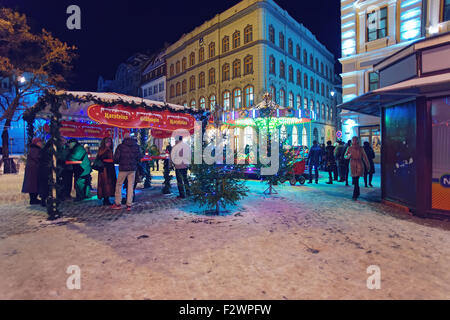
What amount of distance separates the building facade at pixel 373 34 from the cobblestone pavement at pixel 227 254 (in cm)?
1598

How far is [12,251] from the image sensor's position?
396cm

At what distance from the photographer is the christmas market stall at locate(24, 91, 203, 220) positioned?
20.1 ft

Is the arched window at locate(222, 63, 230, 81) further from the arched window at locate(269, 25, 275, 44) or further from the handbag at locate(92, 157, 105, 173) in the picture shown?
the handbag at locate(92, 157, 105, 173)

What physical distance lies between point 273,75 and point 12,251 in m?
28.7

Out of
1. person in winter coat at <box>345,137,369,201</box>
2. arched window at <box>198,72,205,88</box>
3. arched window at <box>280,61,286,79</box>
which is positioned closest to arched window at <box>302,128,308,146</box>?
arched window at <box>280,61,286,79</box>

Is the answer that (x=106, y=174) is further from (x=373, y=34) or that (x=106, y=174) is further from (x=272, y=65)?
(x=272, y=65)

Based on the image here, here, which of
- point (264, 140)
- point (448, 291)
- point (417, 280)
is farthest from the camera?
point (264, 140)

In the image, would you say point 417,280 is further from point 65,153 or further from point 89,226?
point 65,153

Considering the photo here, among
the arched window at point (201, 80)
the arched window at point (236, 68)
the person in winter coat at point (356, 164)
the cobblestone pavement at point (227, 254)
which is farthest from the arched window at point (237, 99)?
the cobblestone pavement at point (227, 254)

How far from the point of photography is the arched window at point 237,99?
97.8 feet

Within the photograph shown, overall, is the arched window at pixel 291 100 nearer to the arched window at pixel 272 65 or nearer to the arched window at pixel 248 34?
the arched window at pixel 272 65

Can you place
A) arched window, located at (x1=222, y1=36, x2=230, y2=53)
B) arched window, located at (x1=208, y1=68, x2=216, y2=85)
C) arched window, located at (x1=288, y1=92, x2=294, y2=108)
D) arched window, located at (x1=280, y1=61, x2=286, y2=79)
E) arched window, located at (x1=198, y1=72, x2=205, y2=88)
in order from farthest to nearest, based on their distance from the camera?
arched window, located at (x1=198, y1=72, x2=205, y2=88) → arched window, located at (x1=208, y1=68, x2=216, y2=85) → arched window, located at (x1=288, y1=92, x2=294, y2=108) → arched window, located at (x1=222, y1=36, x2=230, y2=53) → arched window, located at (x1=280, y1=61, x2=286, y2=79)

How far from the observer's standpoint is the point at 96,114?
6.83 m

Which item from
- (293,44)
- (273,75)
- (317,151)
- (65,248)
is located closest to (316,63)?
(293,44)
